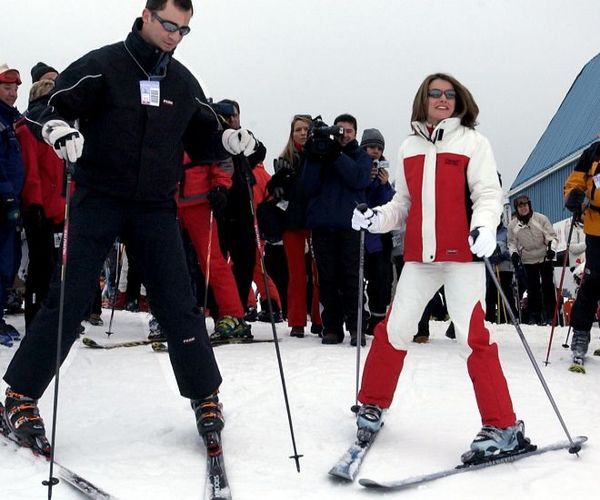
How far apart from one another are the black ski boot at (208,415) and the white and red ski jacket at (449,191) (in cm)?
116

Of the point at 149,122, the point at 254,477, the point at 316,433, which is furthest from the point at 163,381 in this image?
the point at 149,122

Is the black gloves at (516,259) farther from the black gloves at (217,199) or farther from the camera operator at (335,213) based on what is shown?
the black gloves at (217,199)

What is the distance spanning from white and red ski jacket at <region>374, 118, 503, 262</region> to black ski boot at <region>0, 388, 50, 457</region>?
6.10ft

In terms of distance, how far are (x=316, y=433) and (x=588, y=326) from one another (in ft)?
10.1

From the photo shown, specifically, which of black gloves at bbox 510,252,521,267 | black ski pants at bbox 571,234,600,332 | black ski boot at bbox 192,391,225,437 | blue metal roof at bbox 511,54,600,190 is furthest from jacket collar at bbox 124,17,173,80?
blue metal roof at bbox 511,54,600,190

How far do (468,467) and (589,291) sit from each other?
3113mm

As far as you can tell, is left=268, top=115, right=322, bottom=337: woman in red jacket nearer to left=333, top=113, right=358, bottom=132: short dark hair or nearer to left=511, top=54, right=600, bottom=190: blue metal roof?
left=333, top=113, right=358, bottom=132: short dark hair

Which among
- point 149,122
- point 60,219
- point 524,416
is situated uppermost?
point 149,122

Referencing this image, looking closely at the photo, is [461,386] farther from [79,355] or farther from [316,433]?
[79,355]

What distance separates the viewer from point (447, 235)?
3367mm

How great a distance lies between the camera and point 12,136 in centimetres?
534

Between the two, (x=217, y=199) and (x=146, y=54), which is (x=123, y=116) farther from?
(x=217, y=199)

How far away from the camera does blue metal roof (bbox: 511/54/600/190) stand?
2302 cm

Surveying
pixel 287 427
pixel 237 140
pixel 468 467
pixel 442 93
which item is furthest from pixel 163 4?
pixel 468 467
